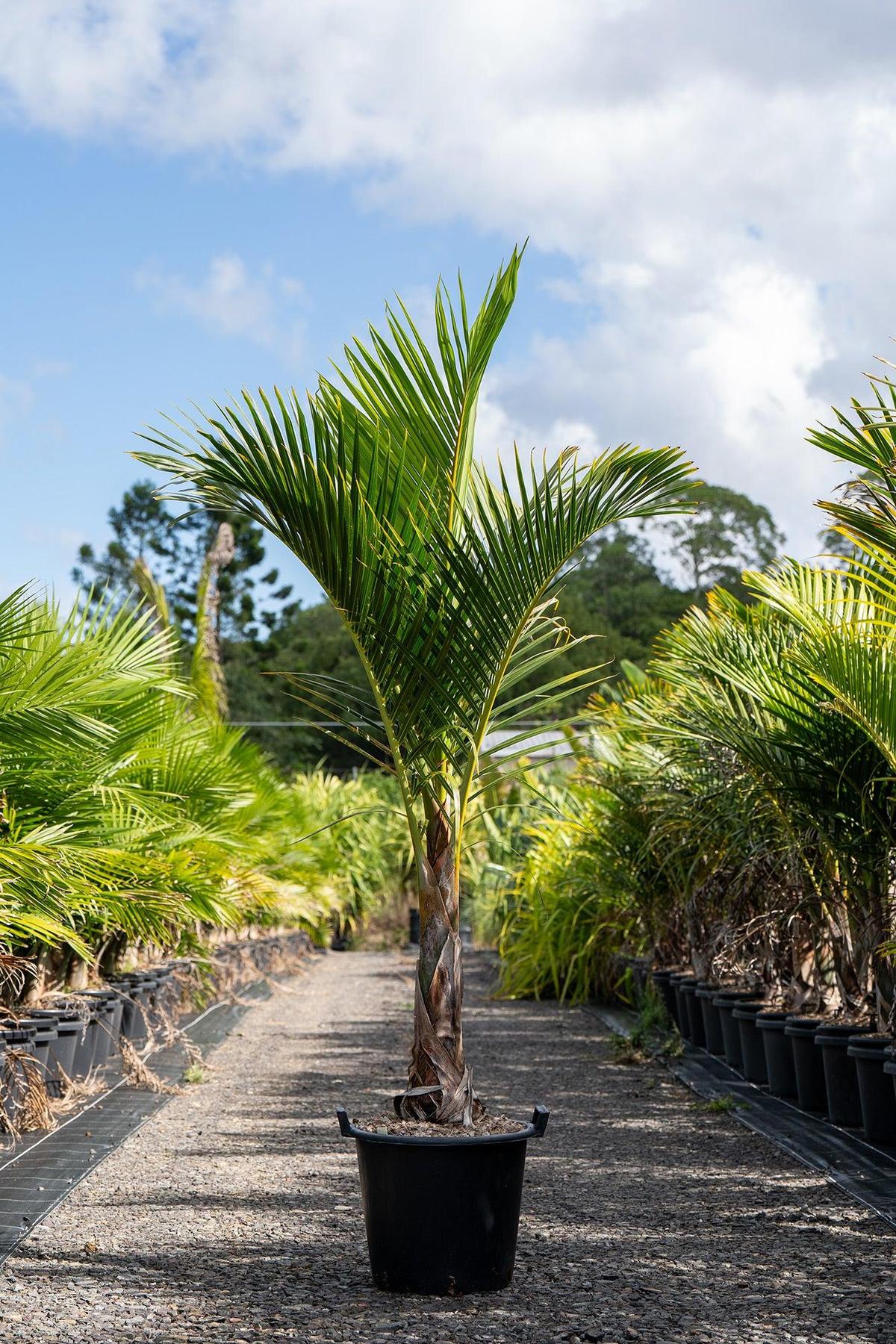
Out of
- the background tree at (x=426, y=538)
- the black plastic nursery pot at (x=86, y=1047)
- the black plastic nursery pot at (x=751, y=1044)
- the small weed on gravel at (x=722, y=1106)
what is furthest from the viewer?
the black plastic nursery pot at (x=751, y=1044)

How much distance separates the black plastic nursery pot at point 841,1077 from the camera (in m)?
4.96

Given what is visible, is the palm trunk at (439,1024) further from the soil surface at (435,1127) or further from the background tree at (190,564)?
the background tree at (190,564)

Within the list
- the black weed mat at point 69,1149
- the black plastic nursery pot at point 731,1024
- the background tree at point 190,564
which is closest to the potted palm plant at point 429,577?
the black weed mat at point 69,1149

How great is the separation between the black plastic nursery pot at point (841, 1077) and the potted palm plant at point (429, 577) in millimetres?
2230

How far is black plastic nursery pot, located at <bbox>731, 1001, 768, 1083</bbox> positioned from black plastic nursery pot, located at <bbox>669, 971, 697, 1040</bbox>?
128 cm

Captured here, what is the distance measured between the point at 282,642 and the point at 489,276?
2957 cm

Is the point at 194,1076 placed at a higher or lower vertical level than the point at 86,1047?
lower

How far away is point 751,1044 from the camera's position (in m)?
6.17

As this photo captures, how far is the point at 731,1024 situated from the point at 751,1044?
0.41 meters

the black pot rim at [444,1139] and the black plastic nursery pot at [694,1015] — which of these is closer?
the black pot rim at [444,1139]

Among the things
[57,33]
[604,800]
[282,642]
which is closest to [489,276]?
[57,33]

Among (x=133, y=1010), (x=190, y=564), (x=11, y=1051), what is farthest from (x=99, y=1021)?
(x=190, y=564)

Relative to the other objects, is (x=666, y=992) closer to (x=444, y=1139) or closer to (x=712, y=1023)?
(x=712, y=1023)

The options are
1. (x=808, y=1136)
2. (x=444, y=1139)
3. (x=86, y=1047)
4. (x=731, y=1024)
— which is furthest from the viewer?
(x=731, y=1024)
